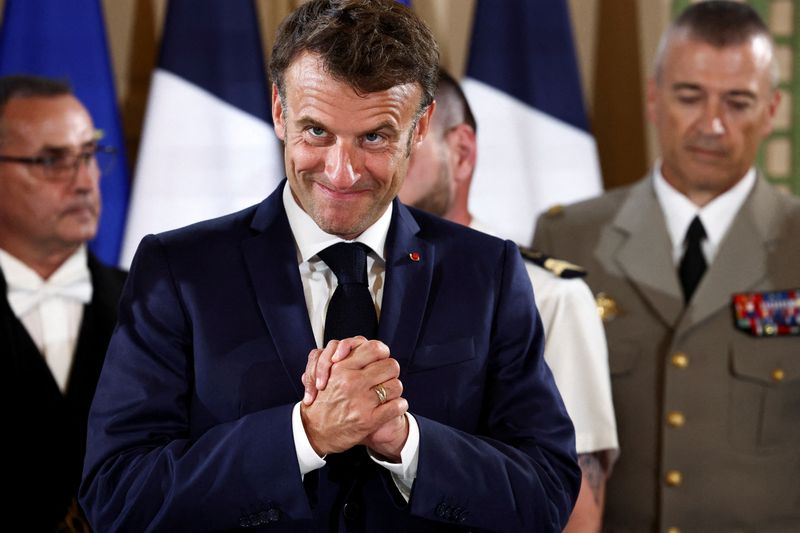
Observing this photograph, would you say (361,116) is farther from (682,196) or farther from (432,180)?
(682,196)

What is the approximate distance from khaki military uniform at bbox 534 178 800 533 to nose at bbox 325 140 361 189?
120 cm

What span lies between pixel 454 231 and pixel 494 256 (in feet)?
0.24

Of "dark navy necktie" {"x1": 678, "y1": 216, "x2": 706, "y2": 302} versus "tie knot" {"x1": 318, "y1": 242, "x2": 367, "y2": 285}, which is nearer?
"tie knot" {"x1": 318, "y1": 242, "x2": 367, "y2": 285}

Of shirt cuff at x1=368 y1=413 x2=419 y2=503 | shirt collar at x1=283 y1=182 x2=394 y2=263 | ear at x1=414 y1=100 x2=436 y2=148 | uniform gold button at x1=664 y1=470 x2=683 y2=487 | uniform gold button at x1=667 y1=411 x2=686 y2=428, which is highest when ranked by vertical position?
ear at x1=414 y1=100 x2=436 y2=148

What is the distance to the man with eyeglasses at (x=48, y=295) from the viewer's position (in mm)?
2451

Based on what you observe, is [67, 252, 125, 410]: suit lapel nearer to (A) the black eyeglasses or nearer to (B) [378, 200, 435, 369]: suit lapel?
(A) the black eyeglasses

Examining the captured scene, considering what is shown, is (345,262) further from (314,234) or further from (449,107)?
(449,107)

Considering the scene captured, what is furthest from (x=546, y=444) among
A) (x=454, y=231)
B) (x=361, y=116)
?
(x=361, y=116)

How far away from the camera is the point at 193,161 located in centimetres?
331

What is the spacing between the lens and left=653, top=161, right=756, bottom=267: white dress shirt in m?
2.54

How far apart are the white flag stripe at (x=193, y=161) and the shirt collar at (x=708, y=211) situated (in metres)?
1.18

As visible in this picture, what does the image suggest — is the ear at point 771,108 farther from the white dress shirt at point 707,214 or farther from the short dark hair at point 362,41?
the short dark hair at point 362,41

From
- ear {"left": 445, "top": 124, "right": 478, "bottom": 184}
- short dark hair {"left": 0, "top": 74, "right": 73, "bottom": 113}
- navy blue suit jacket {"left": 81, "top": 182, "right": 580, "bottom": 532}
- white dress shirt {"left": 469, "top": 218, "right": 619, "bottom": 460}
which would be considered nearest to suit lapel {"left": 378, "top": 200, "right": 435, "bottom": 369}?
navy blue suit jacket {"left": 81, "top": 182, "right": 580, "bottom": 532}

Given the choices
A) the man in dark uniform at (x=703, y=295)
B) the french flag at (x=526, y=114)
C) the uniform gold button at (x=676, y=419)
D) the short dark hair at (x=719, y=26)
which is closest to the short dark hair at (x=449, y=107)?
the man in dark uniform at (x=703, y=295)
